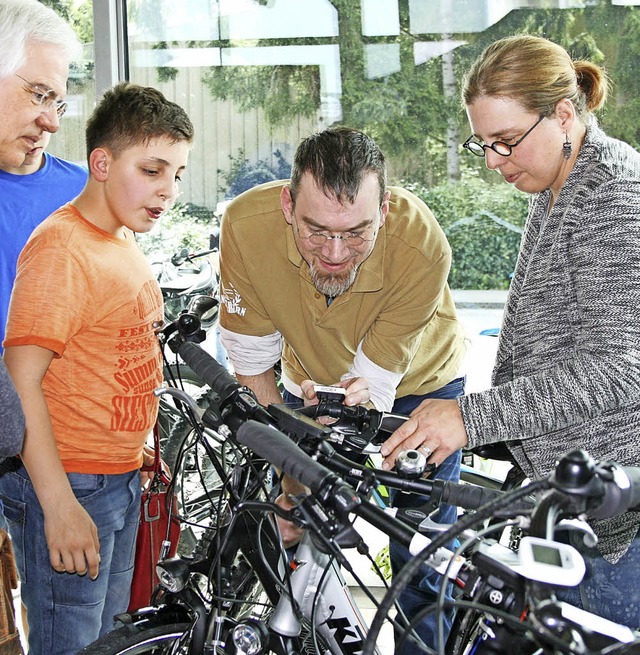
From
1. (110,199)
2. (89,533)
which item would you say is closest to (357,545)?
(89,533)

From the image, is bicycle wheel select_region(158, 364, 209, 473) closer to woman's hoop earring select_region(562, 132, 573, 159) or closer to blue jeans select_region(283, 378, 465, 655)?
blue jeans select_region(283, 378, 465, 655)

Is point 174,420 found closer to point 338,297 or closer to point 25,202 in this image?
point 25,202

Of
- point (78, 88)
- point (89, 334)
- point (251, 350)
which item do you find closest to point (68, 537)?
point (89, 334)

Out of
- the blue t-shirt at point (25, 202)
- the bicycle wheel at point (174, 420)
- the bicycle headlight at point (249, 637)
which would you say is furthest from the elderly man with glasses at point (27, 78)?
the bicycle wheel at point (174, 420)

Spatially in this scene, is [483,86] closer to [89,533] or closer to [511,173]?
[511,173]

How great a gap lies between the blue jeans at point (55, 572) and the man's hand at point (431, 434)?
0.63 m

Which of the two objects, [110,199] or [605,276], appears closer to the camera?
[605,276]

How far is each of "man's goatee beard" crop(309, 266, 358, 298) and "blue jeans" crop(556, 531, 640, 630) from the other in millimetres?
627

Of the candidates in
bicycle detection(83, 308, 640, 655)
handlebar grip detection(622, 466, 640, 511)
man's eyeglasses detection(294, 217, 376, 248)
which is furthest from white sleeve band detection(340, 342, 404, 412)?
handlebar grip detection(622, 466, 640, 511)

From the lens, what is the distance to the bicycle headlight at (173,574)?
136 centimetres

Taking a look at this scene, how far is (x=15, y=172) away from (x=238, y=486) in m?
1.07

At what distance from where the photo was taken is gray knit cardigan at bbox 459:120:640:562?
4.27ft

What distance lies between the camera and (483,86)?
4.80 feet

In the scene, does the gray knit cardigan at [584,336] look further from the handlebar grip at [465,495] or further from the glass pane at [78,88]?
the glass pane at [78,88]
